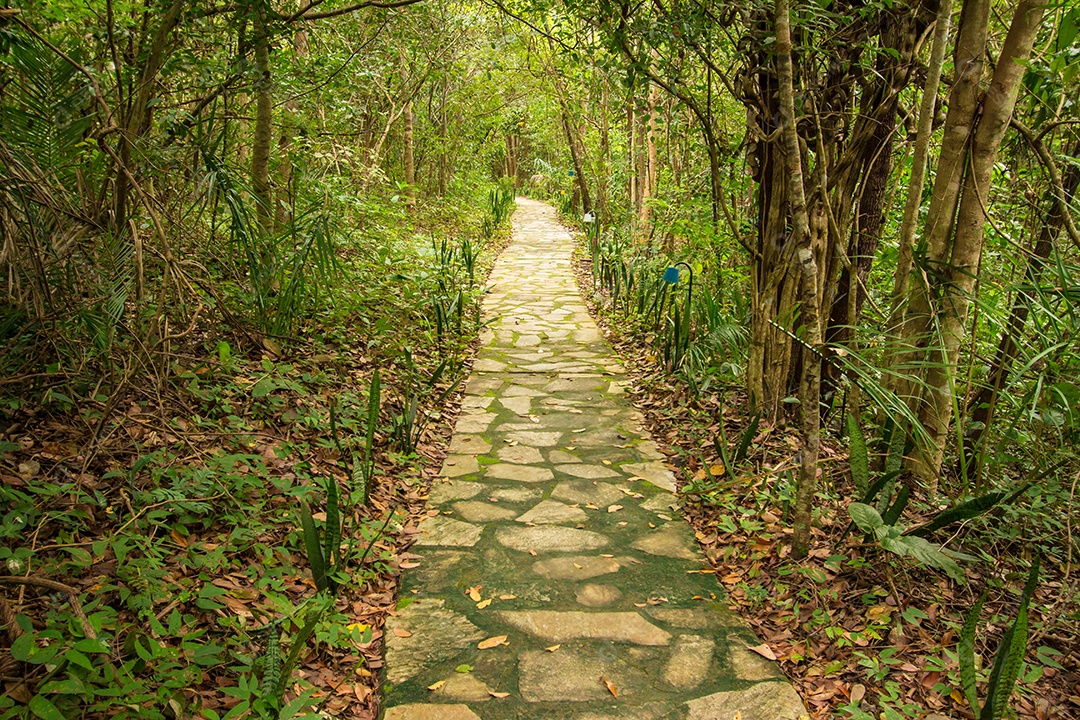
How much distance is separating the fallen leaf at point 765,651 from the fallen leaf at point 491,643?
0.83 m

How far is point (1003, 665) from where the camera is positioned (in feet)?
5.52

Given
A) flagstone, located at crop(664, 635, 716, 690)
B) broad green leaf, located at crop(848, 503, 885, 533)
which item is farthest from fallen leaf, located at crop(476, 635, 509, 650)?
broad green leaf, located at crop(848, 503, 885, 533)

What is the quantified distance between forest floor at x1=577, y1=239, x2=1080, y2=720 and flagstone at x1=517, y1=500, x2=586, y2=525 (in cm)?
53

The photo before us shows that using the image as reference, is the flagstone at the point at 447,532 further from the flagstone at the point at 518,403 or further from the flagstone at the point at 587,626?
the flagstone at the point at 518,403

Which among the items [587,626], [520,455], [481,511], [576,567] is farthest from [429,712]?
[520,455]

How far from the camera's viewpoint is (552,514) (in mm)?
3158

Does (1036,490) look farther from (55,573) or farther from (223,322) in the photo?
(223,322)

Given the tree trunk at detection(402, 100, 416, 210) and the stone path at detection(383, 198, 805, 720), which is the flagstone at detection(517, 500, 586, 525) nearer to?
the stone path at detection(383, 198, 805, 720)

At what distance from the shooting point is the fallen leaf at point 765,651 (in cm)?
224

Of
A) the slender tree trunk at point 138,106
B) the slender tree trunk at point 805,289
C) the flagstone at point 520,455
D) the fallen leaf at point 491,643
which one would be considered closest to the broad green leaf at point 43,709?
the fallen leaf at point 491,643

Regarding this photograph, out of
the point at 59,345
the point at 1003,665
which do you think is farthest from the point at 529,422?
the point at 1003,665

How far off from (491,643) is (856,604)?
49.5 inches

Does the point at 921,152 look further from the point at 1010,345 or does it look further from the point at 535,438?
the point at 535,438

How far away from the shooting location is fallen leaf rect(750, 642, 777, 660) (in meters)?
2.24
